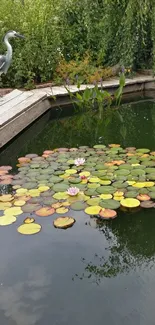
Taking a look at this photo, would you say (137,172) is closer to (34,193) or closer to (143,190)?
(143,190)

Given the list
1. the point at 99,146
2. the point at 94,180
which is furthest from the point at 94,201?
the point at 99,146

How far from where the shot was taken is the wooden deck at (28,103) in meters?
3.61

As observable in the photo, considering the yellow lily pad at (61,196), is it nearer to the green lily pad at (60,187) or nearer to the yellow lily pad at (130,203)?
the green lily pad at (60,187)

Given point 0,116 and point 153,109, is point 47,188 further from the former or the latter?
point 153,109

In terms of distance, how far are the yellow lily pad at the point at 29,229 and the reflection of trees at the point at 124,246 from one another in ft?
0.95

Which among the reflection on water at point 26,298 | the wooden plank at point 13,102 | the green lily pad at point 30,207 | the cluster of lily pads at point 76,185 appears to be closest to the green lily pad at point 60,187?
the cluster of lily pads at point 76,185


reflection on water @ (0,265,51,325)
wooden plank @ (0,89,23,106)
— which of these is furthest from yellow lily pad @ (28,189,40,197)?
wooden plank @ (0,89,23,106)

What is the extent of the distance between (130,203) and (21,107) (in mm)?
2216

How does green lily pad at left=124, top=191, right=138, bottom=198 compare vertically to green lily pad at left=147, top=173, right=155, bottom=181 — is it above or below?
below

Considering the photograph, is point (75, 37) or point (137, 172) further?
point (75, 37)

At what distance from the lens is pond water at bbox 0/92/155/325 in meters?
1.45

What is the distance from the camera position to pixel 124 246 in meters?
1.92

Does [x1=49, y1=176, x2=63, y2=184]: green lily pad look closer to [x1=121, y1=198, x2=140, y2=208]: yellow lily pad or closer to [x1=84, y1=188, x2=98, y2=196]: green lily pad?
[x1=84, y1=188, x2=98, y2=196]: green lily pad

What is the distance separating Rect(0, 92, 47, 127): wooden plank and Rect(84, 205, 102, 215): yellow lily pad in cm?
154
